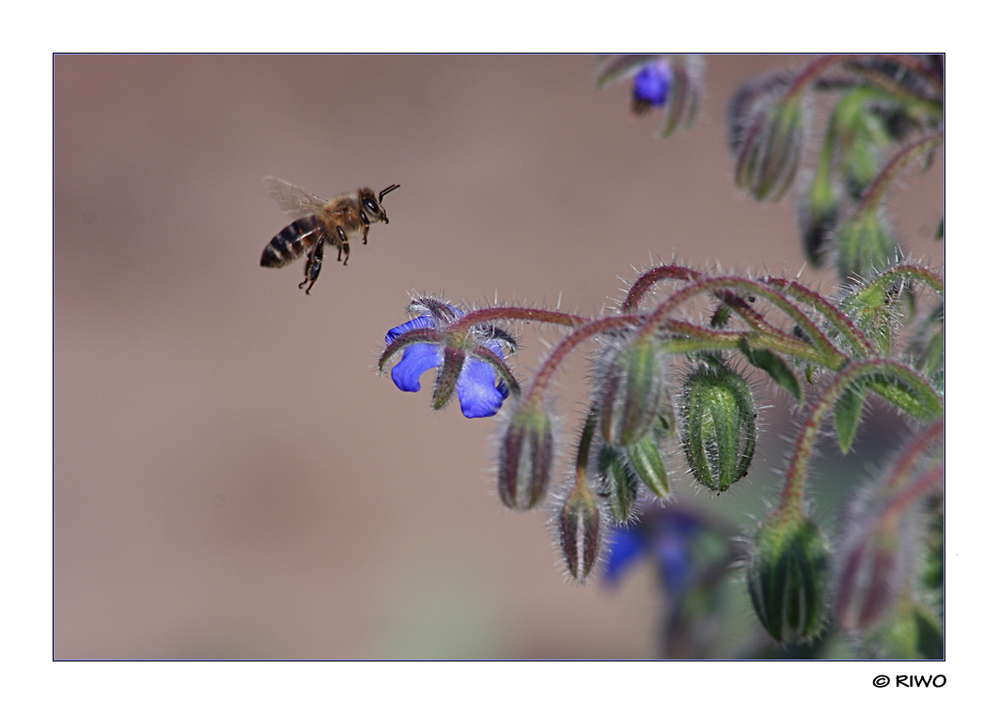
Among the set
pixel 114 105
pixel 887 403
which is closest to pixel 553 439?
pixel 887 403

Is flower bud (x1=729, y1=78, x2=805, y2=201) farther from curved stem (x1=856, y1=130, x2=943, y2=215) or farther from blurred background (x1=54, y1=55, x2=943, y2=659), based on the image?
blurred background (x1=54, y1=55, x2=943, y2=659)

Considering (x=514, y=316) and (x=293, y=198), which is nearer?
(x=514, y=316)

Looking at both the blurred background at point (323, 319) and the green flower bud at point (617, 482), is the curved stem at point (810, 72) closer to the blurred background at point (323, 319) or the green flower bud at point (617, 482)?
the green flower bud at point (617, 482)

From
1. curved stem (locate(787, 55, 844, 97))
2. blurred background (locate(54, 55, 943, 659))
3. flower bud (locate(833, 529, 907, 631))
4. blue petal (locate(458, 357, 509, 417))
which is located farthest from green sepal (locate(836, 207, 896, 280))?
blurred background (locate(54, 55, 943, 659))

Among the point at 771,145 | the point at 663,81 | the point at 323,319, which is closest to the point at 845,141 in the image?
the point at 771,145

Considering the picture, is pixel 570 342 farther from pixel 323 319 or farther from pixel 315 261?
pixel 323 319

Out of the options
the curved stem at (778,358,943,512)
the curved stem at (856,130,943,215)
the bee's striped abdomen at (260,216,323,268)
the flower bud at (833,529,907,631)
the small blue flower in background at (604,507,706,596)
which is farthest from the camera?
the small blue flower in background at (604,507,706,596)

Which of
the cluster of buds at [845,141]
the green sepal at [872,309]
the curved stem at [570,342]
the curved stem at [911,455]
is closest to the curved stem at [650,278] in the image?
the curved stem at [570,342]

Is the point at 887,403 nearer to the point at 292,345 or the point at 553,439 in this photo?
the point at 553,439
